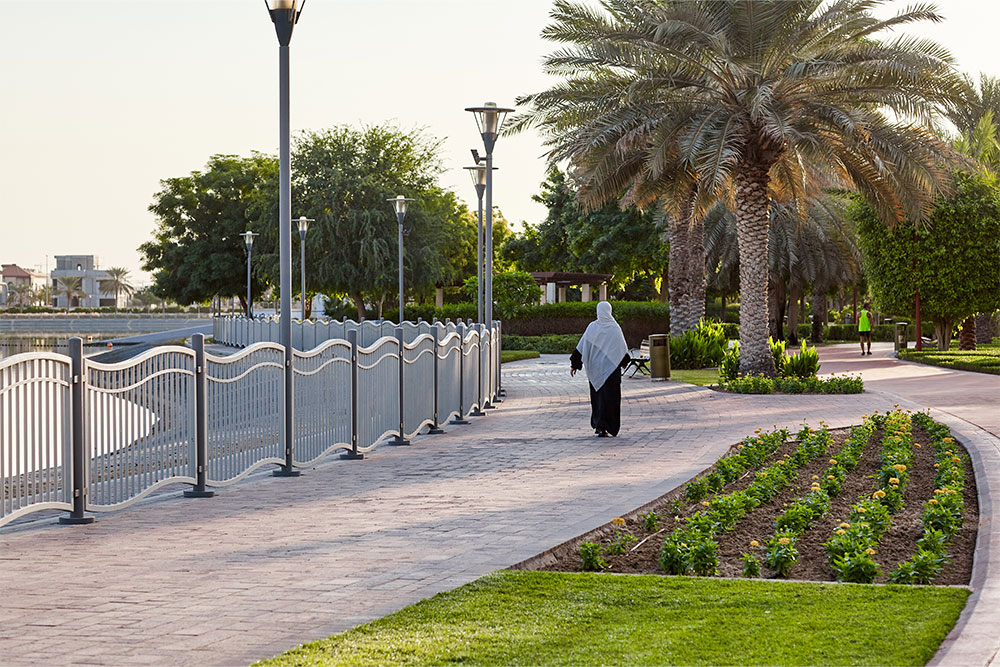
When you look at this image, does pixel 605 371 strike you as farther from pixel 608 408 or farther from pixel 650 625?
pixel 650 625

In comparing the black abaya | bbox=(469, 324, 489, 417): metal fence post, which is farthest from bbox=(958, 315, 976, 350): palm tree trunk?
the black abaya

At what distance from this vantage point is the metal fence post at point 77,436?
8453 mm

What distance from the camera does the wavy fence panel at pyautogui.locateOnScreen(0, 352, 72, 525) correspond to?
782 centimetres

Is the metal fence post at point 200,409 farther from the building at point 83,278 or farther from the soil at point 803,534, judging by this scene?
the building at point 83,278

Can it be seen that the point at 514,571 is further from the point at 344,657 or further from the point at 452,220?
the point at 452,220

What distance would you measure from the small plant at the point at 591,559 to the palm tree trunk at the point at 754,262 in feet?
58.2

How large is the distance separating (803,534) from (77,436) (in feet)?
16.7

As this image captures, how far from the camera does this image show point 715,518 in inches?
319

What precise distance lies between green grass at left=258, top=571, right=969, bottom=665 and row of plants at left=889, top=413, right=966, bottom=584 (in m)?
0.34

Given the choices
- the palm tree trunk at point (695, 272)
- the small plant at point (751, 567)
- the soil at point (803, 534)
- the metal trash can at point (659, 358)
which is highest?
the palm tree trunk at point (695, 272)

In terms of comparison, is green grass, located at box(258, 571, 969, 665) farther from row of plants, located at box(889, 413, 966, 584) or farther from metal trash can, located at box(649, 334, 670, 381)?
metal trash can, located at box(649, 334, 670, 381)

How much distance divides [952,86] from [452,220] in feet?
120

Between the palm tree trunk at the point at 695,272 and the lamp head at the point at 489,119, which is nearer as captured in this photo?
the lamp head at the point at 489,119

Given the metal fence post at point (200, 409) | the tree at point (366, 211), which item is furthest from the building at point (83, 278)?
the metal fence post at point (200, 409)
